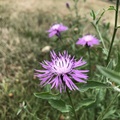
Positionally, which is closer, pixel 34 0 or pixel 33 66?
pixel 33 66

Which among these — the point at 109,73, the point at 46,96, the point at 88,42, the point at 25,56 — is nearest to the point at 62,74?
the point at 46,96

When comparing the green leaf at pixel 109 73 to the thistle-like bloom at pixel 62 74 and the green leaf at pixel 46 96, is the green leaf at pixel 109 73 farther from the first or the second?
the green leaf at pixel 46 96

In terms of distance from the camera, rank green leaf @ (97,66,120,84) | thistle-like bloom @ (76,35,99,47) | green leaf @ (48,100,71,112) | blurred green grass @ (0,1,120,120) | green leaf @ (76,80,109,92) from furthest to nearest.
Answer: blurred green grass @ (0,1,120,120), thistle-like bloom @ (76,35,99,47), green leaf @ (48,100,71,112), green leaf @ (76,80,109,92), green leaf @ (97,66,120,84)

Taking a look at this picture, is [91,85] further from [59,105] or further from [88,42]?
[88,42]

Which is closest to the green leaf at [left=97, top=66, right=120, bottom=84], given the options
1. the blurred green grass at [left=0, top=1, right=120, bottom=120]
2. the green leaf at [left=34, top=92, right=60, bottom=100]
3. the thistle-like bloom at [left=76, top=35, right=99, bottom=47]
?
the green leaf at [left=34, top=92, right=60, bottom=100]

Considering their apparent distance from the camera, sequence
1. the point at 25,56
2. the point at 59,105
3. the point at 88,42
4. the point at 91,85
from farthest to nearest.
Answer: the point at 25,56
the point at 88,42
the point at 59,105
the point at 91,85

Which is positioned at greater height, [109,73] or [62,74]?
[109,73]

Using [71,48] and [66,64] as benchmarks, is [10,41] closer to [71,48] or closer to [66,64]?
[71,48]

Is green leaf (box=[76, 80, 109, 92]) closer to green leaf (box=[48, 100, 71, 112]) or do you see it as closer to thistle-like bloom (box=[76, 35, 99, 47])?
green leaf (box=[48, 100, 71, 112])

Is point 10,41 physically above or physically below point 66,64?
below

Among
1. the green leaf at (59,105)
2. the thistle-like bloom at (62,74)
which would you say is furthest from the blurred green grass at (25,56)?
the thistle-like bloom at (62,74)

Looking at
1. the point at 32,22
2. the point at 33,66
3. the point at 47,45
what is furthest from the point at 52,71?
the point at 32,22
